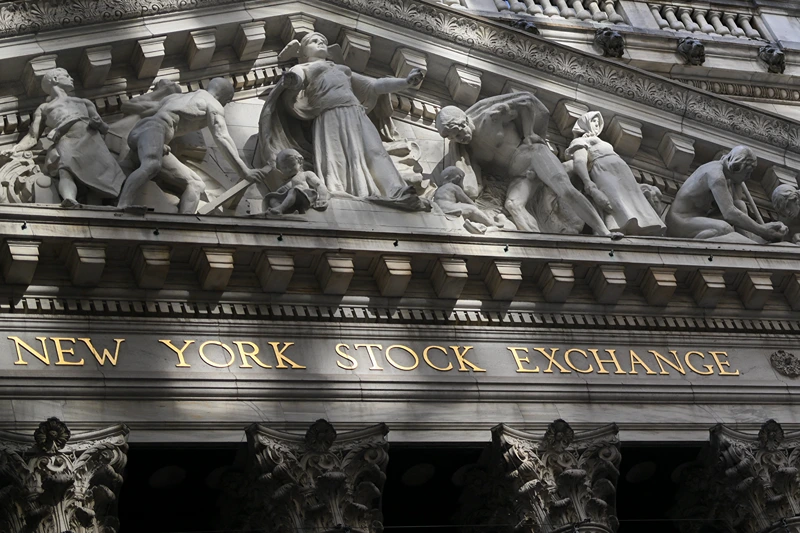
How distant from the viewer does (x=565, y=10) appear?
26.3m

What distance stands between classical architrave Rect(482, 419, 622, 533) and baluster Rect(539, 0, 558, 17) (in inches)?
410

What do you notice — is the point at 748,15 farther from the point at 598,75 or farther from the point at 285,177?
the point at 285,177

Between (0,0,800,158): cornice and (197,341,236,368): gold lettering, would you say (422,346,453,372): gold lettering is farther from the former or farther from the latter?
(0,0,800,158): cornice

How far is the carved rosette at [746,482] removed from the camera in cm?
1741

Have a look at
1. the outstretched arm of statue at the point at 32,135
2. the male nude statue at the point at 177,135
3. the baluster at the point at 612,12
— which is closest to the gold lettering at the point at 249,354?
the male nude statue at the point at 177,135

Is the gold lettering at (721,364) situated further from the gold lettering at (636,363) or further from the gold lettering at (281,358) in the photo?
the gold lettering at (281,358)

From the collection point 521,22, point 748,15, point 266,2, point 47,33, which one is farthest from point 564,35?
point 47,33

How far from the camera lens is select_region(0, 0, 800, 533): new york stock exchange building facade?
1625 cm

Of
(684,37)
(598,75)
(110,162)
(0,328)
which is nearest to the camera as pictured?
(0,328)

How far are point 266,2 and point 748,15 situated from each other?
1132 cm

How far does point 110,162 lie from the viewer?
58.2ft

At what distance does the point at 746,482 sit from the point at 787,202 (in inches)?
184

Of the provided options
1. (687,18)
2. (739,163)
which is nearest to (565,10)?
(687,18)

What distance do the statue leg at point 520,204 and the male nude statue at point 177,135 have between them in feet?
10.5
